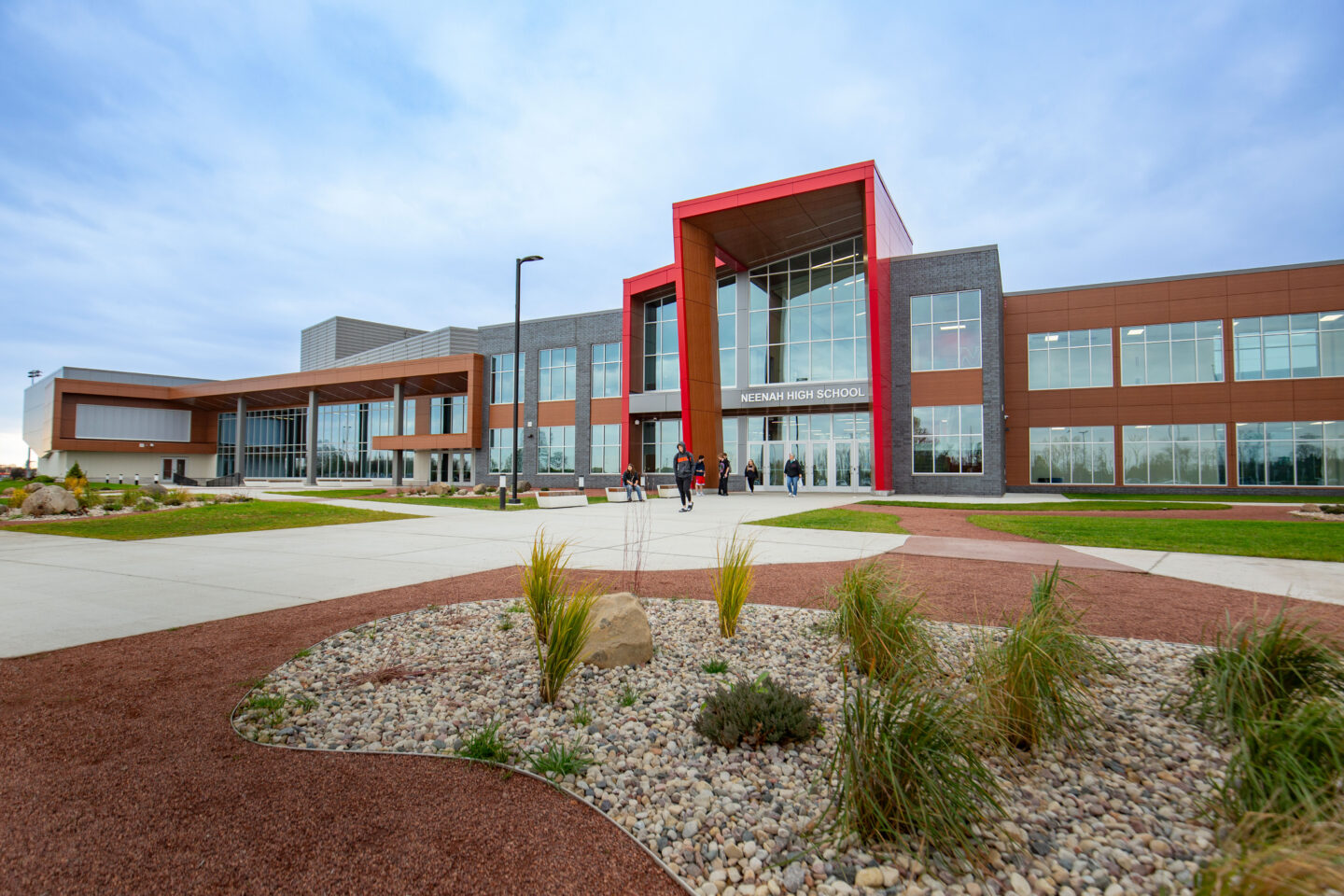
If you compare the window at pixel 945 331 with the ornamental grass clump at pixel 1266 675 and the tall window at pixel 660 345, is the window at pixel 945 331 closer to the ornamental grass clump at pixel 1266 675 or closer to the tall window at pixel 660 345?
the tall window at pixel 660 345

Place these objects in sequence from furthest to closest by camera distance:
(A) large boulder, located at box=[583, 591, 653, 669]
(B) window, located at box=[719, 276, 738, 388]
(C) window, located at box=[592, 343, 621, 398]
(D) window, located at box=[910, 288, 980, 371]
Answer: (C) window, located at box=[592, 343, 621, 398] < (B) window, located at box=[719, 276, 738, 388] < (D) window, located at box=[910, 288, 980, 371] < (A) large boulder, located at box=[583, 591, 653, 669]

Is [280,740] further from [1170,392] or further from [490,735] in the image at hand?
[1170,392]

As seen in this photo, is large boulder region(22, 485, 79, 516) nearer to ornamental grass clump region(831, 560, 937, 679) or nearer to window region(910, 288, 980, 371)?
ornamental grass clump region(831, 560, 937, 679)

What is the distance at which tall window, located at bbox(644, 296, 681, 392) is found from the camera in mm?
38125

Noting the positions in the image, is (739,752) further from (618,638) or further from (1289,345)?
(1289,345)

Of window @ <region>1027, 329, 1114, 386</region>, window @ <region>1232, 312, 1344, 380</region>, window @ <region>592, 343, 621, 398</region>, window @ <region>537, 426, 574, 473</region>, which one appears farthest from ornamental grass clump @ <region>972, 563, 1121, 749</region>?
window @ <region>537, 426, 574, 473</region>

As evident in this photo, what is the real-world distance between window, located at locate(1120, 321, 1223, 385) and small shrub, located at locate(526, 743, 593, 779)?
38.9m

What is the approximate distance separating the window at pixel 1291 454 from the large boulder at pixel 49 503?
47614 mm

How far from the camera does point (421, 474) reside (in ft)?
166

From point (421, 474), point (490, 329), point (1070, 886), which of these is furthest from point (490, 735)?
point (421, 474)

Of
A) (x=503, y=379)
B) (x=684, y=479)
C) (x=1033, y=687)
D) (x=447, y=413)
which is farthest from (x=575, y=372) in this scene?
(x=1033, y=687)

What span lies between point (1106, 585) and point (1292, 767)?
607 cm

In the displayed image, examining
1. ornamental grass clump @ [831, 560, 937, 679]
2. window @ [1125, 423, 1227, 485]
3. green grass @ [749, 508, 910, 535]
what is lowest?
green grass @ [749, 508, 910, 535]

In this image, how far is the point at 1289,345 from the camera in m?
31.3
